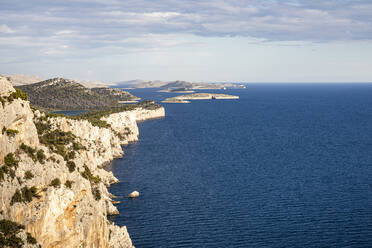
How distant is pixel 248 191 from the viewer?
83438 mm

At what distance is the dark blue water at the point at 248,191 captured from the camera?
203 ft

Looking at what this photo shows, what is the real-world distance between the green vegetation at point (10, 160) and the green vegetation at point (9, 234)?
555cm

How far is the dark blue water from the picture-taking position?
61.9 m

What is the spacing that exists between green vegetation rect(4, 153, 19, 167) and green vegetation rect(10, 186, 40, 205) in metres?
2.66

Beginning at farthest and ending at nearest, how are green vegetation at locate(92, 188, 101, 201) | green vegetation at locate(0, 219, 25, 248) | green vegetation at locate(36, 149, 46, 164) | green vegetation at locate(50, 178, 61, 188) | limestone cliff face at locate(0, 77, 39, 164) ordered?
green vegetation at locate(92, 188, 101, 201) < green vegetation at locate(36, 149, 46, 164) < green vegetation at locate(50, 178, 61, 188) < limestone cliff face at locate(0, 77, 39, 164) < green vegetation at locate(0, 219, 25, 248)

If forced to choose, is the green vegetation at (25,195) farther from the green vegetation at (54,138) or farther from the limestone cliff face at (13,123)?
the green vegetation at (54,138)

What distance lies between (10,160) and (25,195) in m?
3.88

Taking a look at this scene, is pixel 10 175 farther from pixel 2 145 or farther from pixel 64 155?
pixel 64 155

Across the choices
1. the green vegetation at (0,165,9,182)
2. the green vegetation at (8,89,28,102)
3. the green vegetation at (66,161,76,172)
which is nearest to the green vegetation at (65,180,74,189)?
the green vegetation at (66,161,76,172)

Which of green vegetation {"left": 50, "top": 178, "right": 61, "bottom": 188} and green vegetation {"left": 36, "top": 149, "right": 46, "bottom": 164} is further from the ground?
green vegetation {"left": 36, "top": 149, "right": 46, "bottom": 164}

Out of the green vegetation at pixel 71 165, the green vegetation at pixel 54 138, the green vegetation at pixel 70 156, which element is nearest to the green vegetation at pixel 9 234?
the green vegetation at pixel 71 165

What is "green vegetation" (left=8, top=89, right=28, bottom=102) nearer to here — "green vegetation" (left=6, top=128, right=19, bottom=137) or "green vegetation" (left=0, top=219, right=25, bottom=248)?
"green vegetation" (left=6, top=128, right=19, bottom=137)

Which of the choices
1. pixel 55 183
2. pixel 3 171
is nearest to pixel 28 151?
pixel 3 171

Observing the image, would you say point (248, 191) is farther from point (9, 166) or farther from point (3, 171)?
point (3, 171)
